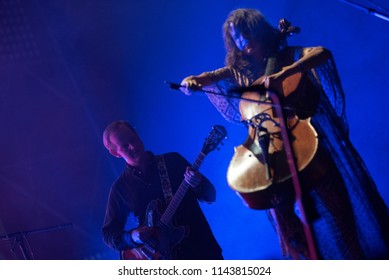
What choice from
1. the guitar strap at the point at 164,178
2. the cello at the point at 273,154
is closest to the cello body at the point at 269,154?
the cello at the point at 273,154

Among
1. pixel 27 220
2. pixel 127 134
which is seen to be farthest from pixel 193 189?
pixel 27 220

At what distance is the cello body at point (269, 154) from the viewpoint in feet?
4.97

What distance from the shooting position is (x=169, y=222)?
2271 mm

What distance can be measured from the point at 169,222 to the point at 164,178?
0.84ft

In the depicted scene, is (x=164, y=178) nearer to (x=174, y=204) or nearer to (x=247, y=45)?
(x=174, y=204)

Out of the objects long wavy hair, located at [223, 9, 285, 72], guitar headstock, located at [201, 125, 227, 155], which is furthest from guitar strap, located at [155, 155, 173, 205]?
long wavy hair, located at [223, 9, 285, 72]

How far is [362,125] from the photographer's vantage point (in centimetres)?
234

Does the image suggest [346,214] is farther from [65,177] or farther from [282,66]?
[65,177]

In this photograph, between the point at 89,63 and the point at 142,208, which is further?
the point at 89,63

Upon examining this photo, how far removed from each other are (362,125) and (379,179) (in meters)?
0.32

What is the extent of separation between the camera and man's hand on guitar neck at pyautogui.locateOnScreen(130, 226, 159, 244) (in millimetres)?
2236

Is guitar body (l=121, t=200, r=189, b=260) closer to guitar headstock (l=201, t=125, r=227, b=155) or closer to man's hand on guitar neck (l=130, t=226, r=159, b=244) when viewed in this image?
man's hand on guitar neck (l=130, t=226, r=159, b=244)

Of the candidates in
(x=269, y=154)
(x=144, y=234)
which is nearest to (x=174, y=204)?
(x=144, y=234)

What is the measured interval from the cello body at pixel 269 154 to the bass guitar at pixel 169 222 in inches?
21.0
